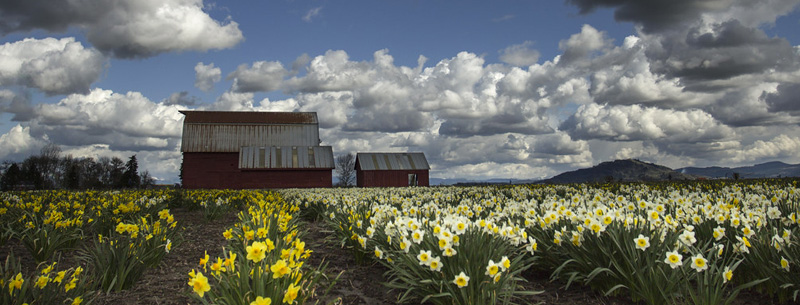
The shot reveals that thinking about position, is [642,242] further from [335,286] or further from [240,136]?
[240,136]

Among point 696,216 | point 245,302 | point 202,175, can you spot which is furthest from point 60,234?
point 202,175

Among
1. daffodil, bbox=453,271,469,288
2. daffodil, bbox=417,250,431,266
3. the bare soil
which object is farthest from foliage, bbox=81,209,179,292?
daffodil, bbox=453,271,469,288

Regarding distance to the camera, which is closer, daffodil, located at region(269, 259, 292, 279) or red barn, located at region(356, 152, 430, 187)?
daffodil, located at region(269, 259, 292, 279)

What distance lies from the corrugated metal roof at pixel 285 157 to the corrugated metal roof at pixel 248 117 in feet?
25.0

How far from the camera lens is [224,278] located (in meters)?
4.36

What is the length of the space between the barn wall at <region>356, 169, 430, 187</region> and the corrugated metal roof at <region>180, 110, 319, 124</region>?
12.0 m

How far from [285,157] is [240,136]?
8.70m

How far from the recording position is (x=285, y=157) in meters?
41.7

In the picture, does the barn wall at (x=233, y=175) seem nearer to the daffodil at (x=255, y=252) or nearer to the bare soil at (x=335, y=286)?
the bare soil at (x=335, y=286)

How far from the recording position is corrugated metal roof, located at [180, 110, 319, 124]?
4856 cm

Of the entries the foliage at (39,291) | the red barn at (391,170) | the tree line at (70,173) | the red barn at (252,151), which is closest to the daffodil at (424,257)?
the foliage at (39,291)

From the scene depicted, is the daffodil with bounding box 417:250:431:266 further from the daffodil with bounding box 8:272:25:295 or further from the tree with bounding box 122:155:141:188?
the tree with bounding box 122:155:141:188

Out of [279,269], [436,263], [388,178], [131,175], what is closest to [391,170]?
[388,178]

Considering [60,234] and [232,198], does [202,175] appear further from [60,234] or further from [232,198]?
[60,234]
